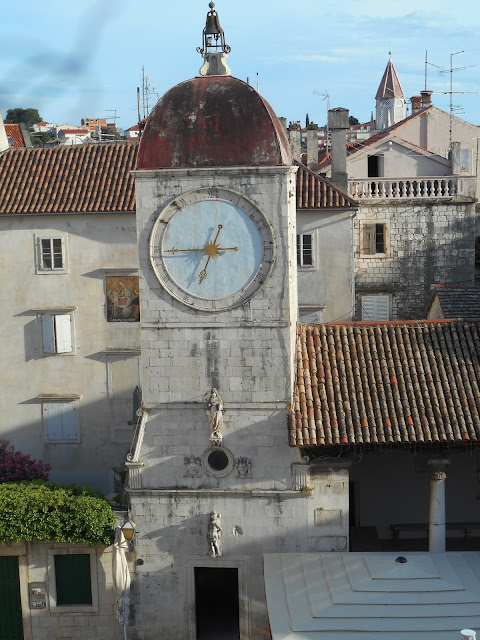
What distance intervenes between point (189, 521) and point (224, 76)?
1026 centimetres

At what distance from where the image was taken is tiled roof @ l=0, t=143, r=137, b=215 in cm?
3416

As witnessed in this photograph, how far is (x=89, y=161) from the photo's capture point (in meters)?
35.8

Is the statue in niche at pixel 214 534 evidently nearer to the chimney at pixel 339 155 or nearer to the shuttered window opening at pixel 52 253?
the shuttered window opening at pixel 52 253

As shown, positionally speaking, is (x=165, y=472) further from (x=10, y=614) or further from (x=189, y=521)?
(x=10, y=614)

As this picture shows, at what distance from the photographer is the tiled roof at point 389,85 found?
65500mm

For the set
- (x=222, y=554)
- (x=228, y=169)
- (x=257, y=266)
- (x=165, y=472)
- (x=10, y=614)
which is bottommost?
(x=10, y=614)

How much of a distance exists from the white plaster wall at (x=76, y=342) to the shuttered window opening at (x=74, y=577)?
1181 centimetres

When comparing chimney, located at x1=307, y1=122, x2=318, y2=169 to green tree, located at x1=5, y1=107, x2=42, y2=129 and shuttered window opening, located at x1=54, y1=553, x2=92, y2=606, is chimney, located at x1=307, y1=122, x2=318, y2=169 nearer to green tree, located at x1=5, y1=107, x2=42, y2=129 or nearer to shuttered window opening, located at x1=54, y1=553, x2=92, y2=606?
shuttered window opening, located at x1=54, y1=553, x2=92, y2=606

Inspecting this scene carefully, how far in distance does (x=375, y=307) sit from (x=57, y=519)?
824 inches

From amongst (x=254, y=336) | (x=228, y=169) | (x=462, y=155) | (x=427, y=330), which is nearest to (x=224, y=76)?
(x=228, y=169)

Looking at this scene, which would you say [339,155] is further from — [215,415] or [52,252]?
[215,415]

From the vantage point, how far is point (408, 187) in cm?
3962

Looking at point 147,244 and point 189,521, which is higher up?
point 147,244

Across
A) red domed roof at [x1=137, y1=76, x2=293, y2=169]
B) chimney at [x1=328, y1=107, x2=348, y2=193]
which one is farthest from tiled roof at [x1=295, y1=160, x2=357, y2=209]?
red domed roof at [x1=137, y1=76, x2=293, y2=169]
